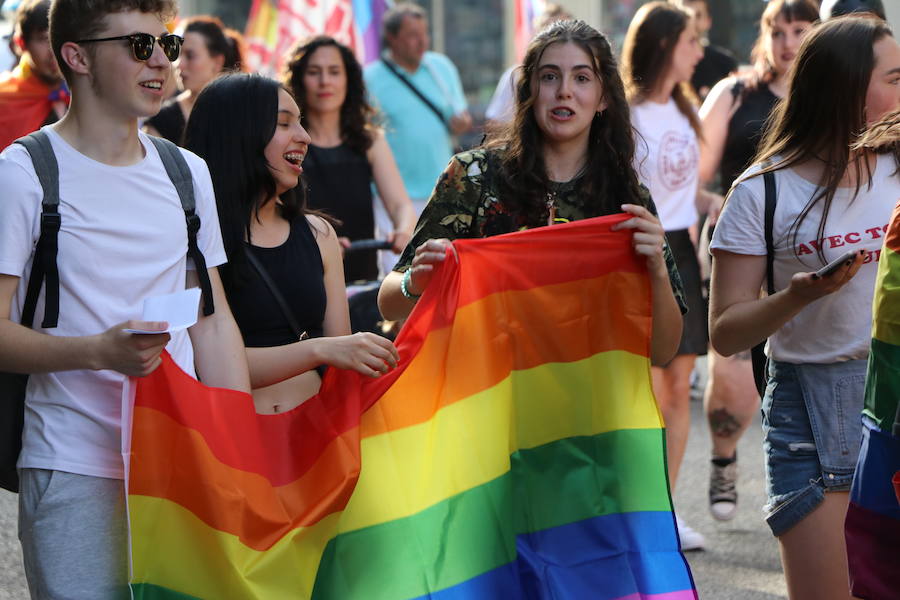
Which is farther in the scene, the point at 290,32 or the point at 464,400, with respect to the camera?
the point at 290,32

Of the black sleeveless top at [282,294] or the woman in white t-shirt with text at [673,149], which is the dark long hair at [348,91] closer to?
the woman in white t-shirt with text at [673,149]

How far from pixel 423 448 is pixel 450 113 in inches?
210

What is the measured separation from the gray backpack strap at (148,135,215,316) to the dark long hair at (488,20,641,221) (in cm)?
89

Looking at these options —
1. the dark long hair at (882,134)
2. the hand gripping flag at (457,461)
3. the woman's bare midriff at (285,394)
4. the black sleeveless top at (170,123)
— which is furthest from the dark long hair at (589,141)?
the black sleeveless top at (170,123)

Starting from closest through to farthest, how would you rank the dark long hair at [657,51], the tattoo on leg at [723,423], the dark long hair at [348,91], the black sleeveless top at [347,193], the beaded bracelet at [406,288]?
1. the beaded bracelet at [406,288]
2. the black sleeveless top at [347,193]
3. the tattoo on leg at [723,423]
4. the dark long hair at [348,91]
5. the dark long hair at [657,51]

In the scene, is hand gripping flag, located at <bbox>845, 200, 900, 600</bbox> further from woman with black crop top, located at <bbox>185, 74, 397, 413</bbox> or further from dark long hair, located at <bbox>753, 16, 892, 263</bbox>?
woman with black crop top, located at <bbox>185, 74, 397, 413</bbox>

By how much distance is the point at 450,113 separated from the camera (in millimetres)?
8695

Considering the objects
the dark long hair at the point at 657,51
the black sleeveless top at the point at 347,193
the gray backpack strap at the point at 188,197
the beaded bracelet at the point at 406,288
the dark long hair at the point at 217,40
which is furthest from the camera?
the dark long hair at the point at 217,40

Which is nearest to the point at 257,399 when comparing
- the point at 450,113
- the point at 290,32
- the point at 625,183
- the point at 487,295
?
the point at 487,295

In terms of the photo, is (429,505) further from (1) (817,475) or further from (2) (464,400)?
(1) (817,475)

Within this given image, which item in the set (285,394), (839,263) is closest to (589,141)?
(839,263)

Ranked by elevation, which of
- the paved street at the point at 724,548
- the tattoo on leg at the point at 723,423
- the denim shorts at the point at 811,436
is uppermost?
the denim shorts at the point at 811,436

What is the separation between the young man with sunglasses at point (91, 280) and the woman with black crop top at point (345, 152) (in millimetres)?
2782

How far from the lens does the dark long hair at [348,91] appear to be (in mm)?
6379
